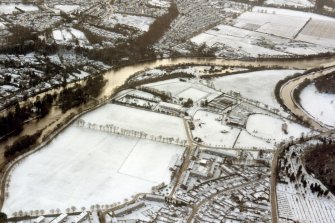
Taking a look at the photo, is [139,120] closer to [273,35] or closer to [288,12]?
[273,35]

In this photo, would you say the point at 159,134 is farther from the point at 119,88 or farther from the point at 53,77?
the point at 53,77

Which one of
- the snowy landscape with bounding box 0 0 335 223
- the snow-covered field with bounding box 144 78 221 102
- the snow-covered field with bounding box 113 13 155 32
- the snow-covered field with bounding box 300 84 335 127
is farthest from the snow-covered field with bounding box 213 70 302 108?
the snow-covered field with bounding box 113 13 155 32

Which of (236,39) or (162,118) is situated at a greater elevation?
(236,39)

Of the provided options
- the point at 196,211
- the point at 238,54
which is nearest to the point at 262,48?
the point at 238,54

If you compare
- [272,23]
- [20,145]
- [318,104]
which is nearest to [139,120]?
[20,145]

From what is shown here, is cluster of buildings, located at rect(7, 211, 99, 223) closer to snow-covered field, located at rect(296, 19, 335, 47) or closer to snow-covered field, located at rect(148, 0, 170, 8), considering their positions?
snow-covered field, located at rect(296, 19, 335, 47)

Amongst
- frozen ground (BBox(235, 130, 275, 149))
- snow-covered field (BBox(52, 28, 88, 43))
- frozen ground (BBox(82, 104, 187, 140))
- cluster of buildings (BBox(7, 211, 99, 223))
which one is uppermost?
snow-covered field (BBox(52, 28, 88, 43))

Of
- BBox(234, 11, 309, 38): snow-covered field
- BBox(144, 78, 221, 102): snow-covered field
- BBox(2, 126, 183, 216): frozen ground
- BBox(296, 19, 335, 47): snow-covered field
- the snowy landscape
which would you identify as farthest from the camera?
BBox(234, 11, 309, 38): snow-covered field
